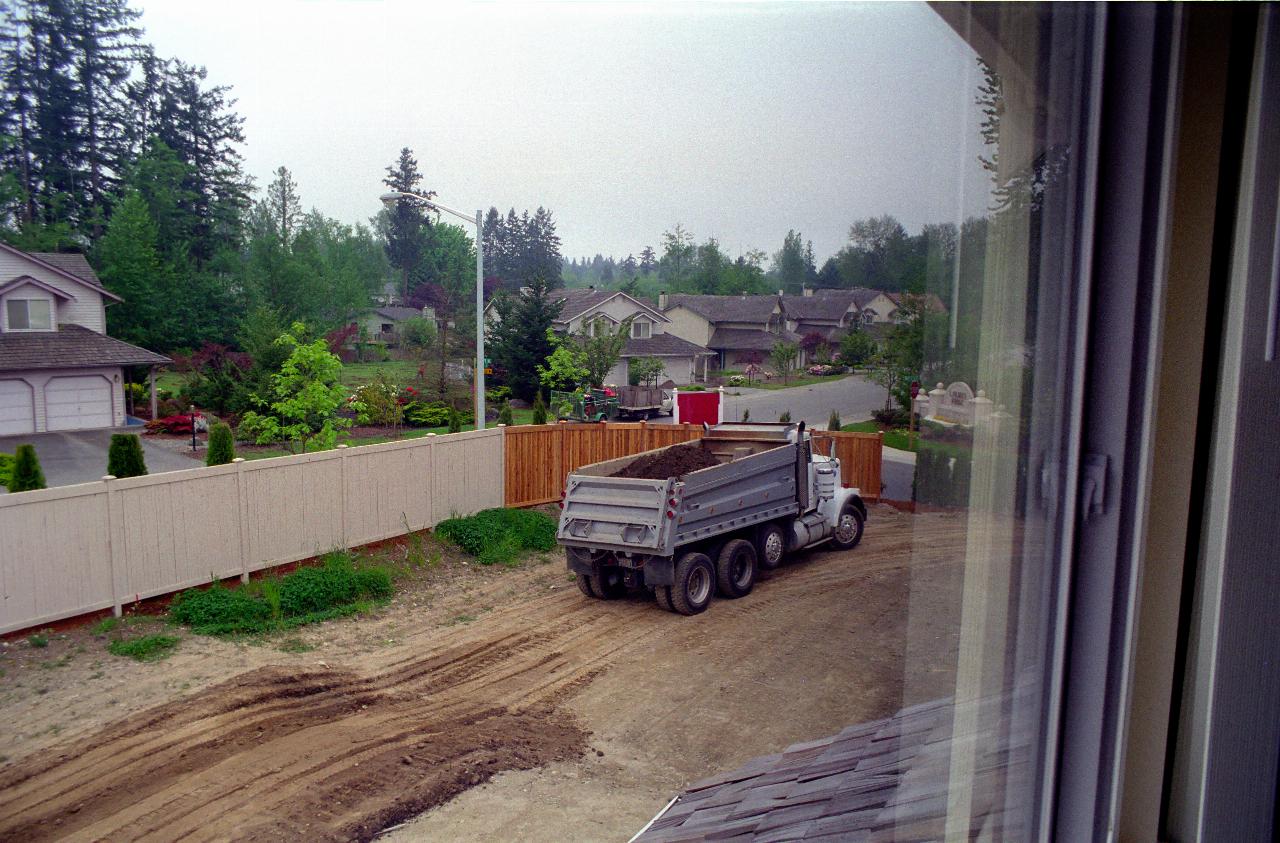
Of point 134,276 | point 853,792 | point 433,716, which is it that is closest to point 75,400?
point 134,276

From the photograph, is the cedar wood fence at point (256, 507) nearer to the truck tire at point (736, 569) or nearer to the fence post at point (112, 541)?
the fence post at point (112, 541)

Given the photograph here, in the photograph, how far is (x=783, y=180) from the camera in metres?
2.72

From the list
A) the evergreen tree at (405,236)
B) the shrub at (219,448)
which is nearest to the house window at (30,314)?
the shrub at (219,448)

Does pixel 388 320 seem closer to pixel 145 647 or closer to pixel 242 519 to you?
pixel 242 519

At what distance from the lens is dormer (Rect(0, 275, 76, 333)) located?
2426 millimetres

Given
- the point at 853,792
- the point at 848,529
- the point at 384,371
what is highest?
the point at 384,371

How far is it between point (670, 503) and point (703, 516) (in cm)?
51

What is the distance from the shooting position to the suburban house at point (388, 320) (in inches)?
640

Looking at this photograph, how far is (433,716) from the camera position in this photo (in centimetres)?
552

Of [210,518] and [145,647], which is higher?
[210,518]

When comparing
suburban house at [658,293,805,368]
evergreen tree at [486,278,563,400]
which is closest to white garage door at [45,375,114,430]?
suburban house at [658,293,805,368]

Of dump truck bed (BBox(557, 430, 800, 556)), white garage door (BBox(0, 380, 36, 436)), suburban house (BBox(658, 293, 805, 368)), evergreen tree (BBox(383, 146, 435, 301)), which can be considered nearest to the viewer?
white garage door (BBox(0, 380, 36, 436))

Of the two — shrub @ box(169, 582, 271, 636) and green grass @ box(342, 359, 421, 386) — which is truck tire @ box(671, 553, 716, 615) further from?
green grass @ box(342, 359, 421, 386)

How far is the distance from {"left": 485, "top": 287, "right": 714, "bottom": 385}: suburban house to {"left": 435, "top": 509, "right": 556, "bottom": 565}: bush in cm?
616
